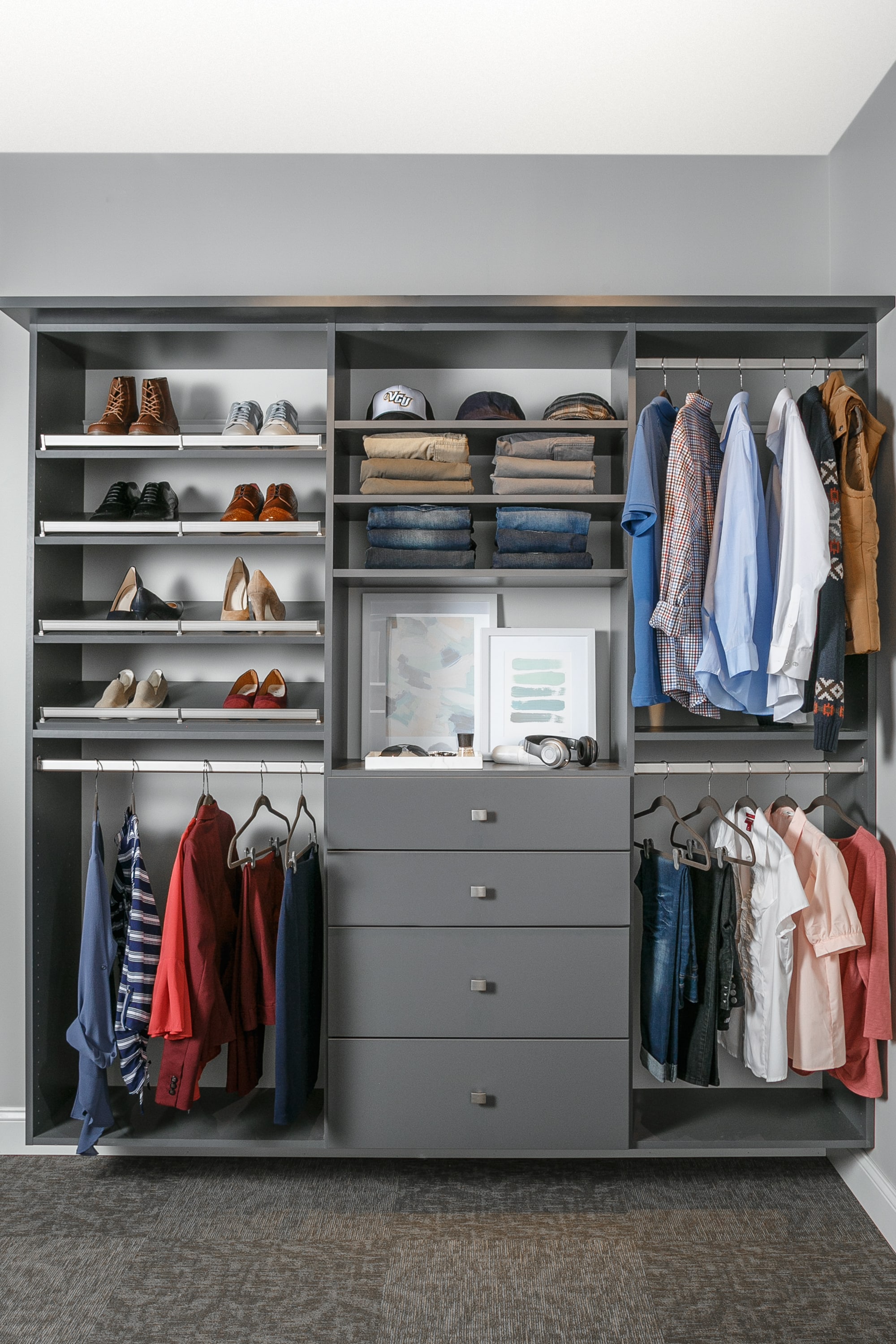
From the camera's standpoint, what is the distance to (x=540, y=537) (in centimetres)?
240

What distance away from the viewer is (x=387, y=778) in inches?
90.1

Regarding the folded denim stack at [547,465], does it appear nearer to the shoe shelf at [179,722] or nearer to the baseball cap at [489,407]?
the baseball cap at [489,407]

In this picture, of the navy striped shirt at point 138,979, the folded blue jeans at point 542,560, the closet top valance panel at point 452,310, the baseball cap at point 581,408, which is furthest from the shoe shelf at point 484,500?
the navy striped shirt at point 138,979

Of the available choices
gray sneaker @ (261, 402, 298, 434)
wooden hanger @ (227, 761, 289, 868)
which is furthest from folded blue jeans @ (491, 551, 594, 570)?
wooden hanger @ (227, 761, 289, 868)

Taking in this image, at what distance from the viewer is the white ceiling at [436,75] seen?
208 cm

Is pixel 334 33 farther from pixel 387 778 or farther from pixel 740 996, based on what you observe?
pixel 740 996

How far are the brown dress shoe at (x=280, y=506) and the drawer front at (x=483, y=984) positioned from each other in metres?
1.18

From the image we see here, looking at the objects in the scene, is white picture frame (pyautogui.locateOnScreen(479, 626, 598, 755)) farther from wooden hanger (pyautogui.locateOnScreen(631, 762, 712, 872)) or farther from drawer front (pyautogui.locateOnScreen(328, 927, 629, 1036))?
drawer front (pyautogui.locateOnScreen(328, 927, 629, 1036))

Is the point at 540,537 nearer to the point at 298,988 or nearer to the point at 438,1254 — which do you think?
the point at 298,988

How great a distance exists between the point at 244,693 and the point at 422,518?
0.76m

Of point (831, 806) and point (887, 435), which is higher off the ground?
point (887, 435)

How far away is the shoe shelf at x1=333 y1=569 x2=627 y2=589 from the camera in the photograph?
7.68 feet

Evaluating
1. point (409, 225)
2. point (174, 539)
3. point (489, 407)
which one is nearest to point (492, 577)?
point (489, 407)

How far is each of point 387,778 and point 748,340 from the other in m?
1.63
